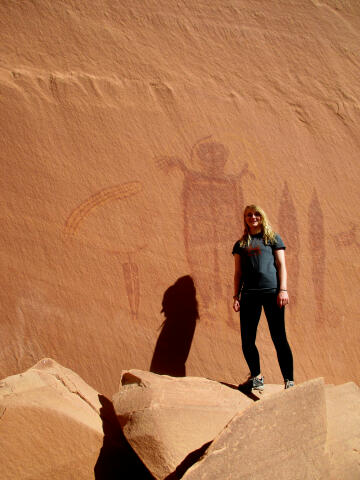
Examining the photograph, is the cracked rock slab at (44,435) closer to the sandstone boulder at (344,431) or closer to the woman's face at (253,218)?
the sandstone boulder at (344,431)

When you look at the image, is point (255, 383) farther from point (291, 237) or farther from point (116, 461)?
point (291, 237)

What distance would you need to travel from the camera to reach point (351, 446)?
2.06 metres

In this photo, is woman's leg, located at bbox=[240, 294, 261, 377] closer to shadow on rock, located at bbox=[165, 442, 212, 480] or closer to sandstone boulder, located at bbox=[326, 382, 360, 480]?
sandstone boulder, located at bbox=[326, 382, 360, 480]

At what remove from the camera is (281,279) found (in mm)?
2424

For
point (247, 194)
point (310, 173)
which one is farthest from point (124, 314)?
point (310, 173)

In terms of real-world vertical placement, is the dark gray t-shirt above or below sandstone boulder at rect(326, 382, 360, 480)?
above

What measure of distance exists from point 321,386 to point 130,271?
1.36 m

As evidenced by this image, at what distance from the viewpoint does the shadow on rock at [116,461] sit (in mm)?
2027

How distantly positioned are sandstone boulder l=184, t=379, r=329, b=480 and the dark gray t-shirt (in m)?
0.59

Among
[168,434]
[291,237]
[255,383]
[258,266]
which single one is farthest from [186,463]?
[291,237]


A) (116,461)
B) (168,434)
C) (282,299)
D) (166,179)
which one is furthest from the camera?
(166,179)

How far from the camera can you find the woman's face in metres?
2.51

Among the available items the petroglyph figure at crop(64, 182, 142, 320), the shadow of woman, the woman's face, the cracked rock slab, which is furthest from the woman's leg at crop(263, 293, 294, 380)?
the cracked rock slab

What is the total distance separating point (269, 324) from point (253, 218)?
23.8 inches
